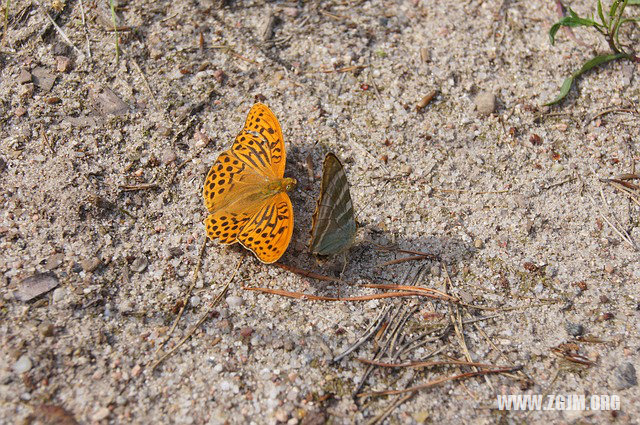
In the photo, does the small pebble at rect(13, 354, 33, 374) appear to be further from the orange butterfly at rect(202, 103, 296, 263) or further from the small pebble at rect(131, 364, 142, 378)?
the orange butterfly at rect(202, 103, 296, 263)

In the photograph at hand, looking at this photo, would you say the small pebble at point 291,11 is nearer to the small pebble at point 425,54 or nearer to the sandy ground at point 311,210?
the sandy ground at point 311,210

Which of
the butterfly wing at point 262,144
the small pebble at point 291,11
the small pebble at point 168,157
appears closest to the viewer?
the butterfly wing at point 262,144

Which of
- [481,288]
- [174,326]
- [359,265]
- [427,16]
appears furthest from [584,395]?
[427,16]

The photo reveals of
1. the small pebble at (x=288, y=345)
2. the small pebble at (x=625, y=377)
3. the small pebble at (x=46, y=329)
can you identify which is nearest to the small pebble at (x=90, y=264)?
→ the small pebble at (x=46, y=329)

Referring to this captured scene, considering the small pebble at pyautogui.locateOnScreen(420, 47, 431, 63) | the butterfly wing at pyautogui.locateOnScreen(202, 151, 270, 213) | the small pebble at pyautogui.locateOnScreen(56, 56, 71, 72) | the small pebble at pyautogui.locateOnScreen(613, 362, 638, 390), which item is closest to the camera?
the small pebble at pyautogui.locateOnScreen(613, 362, 638, 390)

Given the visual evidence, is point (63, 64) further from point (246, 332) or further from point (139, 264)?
point (246, 332)

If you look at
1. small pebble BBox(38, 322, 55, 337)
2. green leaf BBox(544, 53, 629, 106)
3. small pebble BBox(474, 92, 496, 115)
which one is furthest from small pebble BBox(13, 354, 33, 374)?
green leaf BBox(544, 53, 629, 106)
